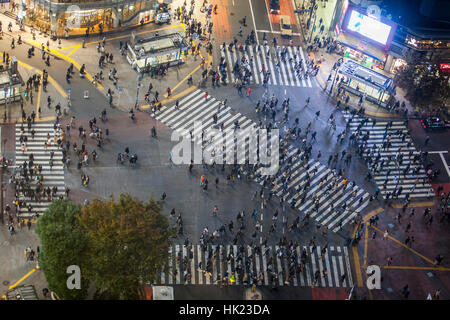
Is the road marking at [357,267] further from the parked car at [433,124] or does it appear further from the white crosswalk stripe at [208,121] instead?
the parked car at [433,124]

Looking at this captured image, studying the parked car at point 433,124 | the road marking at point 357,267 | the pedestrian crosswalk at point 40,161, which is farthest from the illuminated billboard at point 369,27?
the pedestrian crosswalk at point 40,161

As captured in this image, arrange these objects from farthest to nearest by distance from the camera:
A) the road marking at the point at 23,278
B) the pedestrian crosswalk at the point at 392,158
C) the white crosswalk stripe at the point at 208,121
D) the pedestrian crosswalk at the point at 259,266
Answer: the white crosswalk stripe at the point at 208,121 → the pedestrian crosswalk at the point at 392,158 → the pedestrian crosswalk at the point at 259,266 → the road marking at the point at 23,278

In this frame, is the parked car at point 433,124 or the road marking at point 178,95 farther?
the parked car at point 433,124

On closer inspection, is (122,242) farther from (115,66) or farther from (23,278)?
(115,66)

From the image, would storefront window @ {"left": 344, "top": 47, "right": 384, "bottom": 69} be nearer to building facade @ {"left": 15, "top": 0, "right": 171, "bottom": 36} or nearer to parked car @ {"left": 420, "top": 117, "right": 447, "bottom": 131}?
parked car @ {"left": 420, "top": 117, "right": 447, "bottom": 131}

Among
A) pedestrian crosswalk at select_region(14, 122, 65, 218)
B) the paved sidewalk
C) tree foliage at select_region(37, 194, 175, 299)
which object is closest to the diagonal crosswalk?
the paved sidewalk

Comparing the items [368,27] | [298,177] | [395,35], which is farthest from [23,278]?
[395,35]
